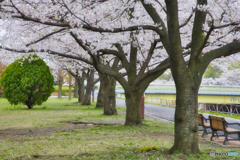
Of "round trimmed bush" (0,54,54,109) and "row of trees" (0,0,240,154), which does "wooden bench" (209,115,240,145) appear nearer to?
"row of trees" (0,0,240,154)

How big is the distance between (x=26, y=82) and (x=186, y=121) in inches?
697

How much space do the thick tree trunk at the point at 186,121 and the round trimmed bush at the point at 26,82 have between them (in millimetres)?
16774

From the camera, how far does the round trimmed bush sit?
811 inches

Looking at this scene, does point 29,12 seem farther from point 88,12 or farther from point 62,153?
point 62,153

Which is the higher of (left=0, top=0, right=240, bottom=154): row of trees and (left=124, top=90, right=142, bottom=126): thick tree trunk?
(left=0, top=0, right=240, bottom=154): row of trees

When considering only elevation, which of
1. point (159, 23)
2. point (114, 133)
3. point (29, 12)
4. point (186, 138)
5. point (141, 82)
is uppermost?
point (29, 12)

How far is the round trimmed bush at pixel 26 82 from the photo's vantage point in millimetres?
20609

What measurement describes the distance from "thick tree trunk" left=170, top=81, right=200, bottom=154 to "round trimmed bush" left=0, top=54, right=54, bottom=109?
16.8 meters

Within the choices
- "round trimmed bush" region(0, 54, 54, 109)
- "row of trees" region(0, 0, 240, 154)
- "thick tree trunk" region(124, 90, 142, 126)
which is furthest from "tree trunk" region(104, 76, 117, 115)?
"round trimmed bush" region(0, 54, 54, 109)

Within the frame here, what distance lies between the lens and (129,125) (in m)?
11.6

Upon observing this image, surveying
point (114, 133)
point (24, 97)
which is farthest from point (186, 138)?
point (24, 97)

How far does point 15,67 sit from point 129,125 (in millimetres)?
13768

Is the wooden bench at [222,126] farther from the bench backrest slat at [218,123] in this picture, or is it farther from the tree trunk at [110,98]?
the tree trunk at [110,98]

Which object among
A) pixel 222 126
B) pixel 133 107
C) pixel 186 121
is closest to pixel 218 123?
pixel 222 126
